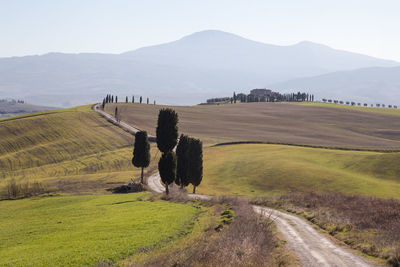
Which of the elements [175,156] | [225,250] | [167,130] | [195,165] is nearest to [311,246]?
[225,250]

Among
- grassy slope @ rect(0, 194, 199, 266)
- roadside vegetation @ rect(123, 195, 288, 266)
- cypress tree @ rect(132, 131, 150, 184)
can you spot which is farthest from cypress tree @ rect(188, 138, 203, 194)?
roadside vegetation @ rect(123, 195, 288, 266)

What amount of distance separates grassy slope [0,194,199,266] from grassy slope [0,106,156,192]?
2285 centimetres

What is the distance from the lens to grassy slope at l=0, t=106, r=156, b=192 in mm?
86706

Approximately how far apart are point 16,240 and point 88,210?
14.2 m

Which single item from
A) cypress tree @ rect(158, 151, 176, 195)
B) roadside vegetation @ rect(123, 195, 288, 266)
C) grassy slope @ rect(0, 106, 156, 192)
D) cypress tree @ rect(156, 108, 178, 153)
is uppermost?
cypress tree @ rect(156, 108, 178, 153)

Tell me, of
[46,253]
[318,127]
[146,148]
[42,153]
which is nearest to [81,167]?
[42,153]

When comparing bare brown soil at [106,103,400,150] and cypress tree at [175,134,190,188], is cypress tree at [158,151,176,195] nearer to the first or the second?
cypress tree at [175,134,190,188]

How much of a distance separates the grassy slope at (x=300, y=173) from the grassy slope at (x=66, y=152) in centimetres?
1967

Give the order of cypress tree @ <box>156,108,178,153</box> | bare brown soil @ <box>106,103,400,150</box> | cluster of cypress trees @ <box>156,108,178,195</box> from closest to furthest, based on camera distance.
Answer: cluster of cypress trees @ <box>156,108,178,195</box>
cypress tree @ <box>156,108,178,153</box>
bare brown soil @ <box>106,103,400,150</box>

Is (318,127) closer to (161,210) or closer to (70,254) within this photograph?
(161,210)

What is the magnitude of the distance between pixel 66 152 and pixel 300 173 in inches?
2680

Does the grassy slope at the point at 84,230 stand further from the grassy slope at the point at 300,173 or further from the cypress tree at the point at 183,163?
the grassy slope at the point at 300,173

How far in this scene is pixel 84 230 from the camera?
36.8 m

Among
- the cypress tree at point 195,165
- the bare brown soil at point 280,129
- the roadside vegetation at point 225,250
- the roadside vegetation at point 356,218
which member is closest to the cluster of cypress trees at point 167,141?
the cypress tree at point 195,165
